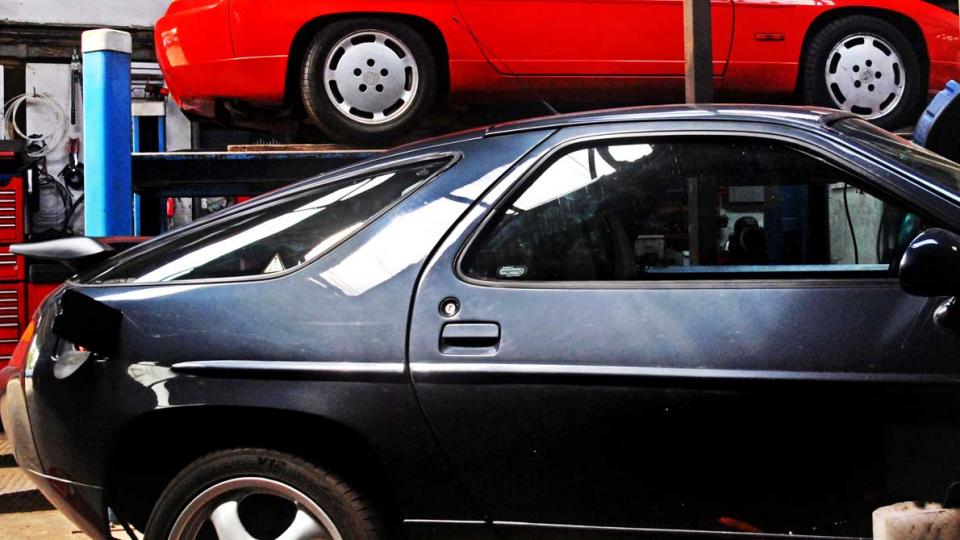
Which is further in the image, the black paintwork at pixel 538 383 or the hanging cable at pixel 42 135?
the hanging cable at pixel 42 135

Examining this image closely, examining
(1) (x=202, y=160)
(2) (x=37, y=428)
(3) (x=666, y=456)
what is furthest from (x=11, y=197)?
(3) (x=666, y=456)

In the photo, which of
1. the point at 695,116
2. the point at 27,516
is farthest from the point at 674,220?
the point at 27,516

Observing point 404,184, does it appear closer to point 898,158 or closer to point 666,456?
point 666,456

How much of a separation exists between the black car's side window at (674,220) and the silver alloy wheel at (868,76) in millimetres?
4045

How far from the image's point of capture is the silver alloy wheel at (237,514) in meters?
2.37

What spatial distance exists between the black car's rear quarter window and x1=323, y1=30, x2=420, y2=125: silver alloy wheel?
317cm

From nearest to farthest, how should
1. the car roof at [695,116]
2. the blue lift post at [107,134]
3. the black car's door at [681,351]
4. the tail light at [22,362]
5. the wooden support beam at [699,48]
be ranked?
the black car's door at [681,351], the car roof at [695,116], the tail light at [22,362], the wooden support beam at [699,48], the blue lift post at [107,134]

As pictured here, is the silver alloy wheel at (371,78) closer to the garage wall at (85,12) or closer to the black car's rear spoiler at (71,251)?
the black car's rear spoiler at (71,251)

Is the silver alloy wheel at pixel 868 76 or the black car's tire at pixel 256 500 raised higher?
the silver alloy wheel at pixel 868 76

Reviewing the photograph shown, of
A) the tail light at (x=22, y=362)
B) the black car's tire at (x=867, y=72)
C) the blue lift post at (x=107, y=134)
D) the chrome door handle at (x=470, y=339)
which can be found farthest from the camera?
the black car's tire at (x=867, y=72)

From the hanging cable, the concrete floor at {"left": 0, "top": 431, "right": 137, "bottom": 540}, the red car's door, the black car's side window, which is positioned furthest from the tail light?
the hanging cable

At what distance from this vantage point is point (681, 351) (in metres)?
2.20

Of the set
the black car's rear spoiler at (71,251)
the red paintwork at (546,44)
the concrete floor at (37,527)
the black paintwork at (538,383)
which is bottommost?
the concrete floor at (37,527)

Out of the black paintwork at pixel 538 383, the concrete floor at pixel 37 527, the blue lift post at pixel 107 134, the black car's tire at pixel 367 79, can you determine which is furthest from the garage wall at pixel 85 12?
the black paintwork at pixel 538 383
